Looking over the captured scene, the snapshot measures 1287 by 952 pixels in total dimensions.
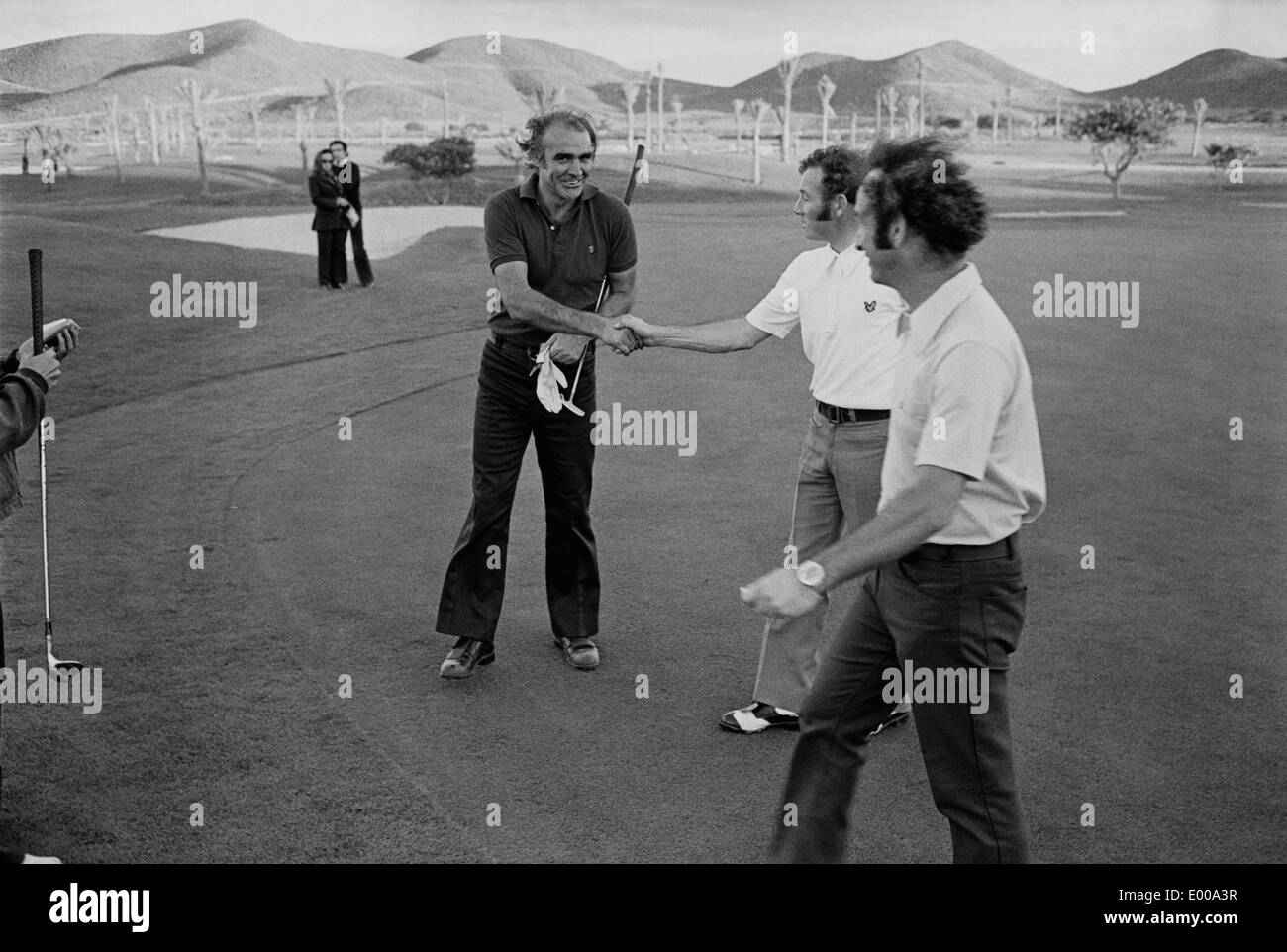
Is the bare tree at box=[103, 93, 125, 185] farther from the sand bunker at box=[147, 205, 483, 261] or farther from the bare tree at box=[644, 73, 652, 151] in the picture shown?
the bare tree at box=[644, 73, 652, 151]

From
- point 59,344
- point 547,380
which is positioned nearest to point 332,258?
point 547,380

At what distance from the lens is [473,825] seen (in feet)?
13.9

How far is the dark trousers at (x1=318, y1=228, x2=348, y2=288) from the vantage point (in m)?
16.3

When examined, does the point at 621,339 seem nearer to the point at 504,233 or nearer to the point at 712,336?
the point at 712,336

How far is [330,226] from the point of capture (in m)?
16.2

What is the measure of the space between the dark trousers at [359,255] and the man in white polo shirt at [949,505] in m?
13.8

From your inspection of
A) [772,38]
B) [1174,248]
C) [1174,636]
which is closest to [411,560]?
[1174,636]

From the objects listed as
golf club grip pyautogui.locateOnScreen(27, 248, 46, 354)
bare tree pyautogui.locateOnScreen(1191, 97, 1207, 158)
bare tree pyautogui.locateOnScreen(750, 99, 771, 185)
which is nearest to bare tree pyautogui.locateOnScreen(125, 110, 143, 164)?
golf club grip pyautogui.locateOnScreen(27, 248, 46, 354)

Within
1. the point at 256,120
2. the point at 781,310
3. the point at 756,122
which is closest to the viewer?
the point at 781,310

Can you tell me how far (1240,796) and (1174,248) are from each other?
17953 mm

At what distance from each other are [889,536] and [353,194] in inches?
587

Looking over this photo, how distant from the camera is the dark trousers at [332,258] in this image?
1630 centimetres

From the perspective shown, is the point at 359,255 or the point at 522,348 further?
the point at 359,255

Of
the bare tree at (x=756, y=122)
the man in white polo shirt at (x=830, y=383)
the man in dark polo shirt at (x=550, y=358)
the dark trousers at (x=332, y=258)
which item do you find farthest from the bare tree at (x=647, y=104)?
the man in white polo shirt at (x=830, y=383)
